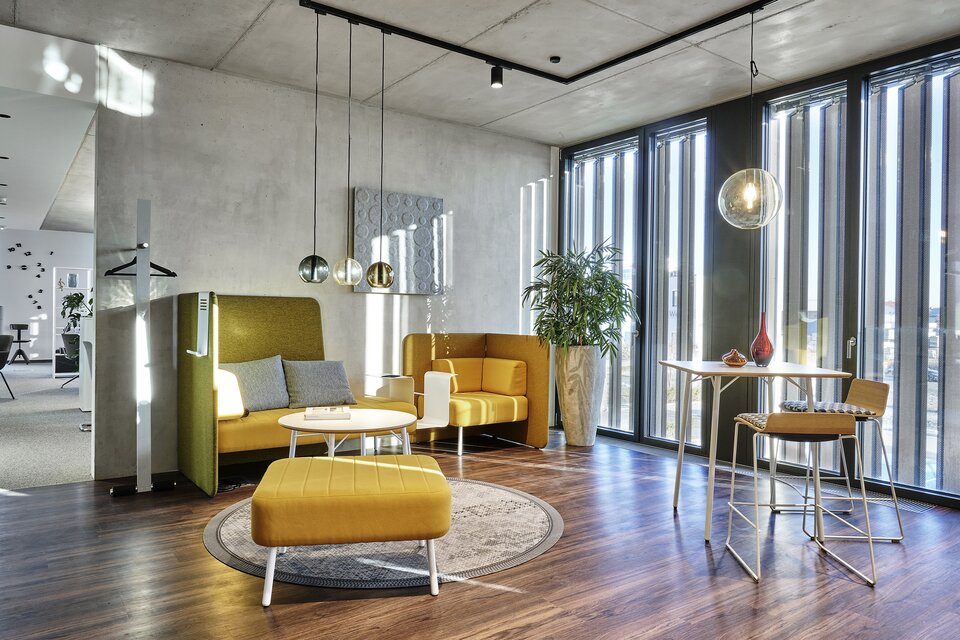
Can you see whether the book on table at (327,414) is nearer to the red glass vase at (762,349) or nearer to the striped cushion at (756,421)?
the striped cushion at (756,421)

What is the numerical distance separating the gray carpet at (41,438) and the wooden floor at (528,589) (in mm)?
729

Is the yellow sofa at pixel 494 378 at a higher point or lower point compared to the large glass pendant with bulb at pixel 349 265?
lower

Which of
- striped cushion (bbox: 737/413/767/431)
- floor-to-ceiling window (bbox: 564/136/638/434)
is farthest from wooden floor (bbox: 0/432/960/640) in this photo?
floor-to-ceiling window (bbox: 564/136/638/434)

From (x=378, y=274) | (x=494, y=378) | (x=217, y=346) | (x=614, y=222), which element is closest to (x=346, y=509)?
(x=217, y=346)

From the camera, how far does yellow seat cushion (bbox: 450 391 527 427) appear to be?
5613mm

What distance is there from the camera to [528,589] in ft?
9.64

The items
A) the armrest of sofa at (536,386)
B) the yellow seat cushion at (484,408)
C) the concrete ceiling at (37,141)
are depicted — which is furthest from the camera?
the armrest of sofa at (536,386)

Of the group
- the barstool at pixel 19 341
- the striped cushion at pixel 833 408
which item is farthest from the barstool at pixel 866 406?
the barstool at pixel 19 341

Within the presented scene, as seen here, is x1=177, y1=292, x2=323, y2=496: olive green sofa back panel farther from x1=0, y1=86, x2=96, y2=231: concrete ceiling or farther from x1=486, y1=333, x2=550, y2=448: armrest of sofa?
x1=486, y1=333, x2=550, y2=448: armrest of sofa

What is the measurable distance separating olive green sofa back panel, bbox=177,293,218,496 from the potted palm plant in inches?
115

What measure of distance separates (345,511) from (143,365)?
2509mm

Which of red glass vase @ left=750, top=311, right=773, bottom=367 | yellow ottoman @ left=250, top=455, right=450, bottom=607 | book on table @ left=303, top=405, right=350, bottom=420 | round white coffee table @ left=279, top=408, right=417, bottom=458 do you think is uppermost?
red glass vase @ left=750, top=311, right=773, bottom=367

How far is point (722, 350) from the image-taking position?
565 cm

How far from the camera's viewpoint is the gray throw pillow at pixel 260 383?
487 centimetres
